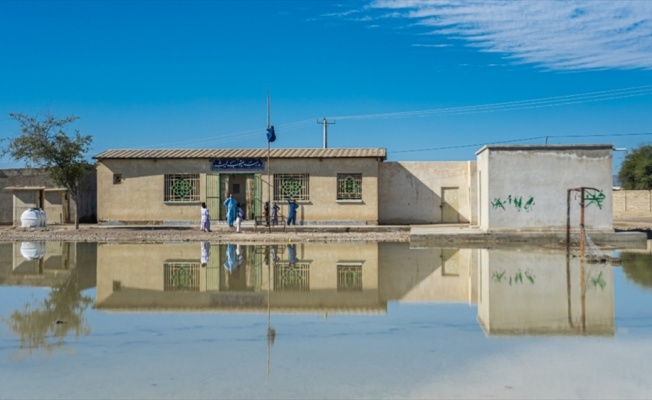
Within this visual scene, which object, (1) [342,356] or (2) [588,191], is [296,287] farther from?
(2) [588,191]

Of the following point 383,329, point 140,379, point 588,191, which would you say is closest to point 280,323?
point 383,329

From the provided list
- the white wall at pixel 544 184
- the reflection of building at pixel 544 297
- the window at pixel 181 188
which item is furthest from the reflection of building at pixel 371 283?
the window at pixel 181 188

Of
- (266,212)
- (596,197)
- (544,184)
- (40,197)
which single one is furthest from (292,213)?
(596,197)

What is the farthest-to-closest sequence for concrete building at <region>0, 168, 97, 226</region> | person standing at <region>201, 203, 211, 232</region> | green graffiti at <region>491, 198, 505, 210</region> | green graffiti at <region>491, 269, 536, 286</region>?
concrete building at <region>0, 168, 97, 226</region>, person standing at <region>201, 203, 211, 232</region>, green graffiti at <region>491, 198, 505, 210</region>, green graffiti at <region>491, 269, 536, 286</region>

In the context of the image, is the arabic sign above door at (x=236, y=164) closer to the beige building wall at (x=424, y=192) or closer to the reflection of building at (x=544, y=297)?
the beige building wall at (x=424, y=192)

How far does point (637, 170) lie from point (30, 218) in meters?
50.1

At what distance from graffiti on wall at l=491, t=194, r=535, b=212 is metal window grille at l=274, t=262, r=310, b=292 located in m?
9.65

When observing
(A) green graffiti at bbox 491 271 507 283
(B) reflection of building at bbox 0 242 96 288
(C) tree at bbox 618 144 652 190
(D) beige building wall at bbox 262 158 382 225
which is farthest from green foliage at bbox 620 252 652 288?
(C) tree at bbox 618 144 652 190

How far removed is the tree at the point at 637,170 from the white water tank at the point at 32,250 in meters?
50.1

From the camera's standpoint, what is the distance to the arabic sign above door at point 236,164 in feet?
108

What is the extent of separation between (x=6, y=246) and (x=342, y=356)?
20.6m

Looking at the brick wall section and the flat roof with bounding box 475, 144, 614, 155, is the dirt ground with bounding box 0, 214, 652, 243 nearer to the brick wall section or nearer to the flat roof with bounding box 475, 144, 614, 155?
the flat roof with bounding box 475, 144, 614, 155

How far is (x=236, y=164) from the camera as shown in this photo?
3303 centimetres

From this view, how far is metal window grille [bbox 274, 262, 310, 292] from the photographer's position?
43.9ft
